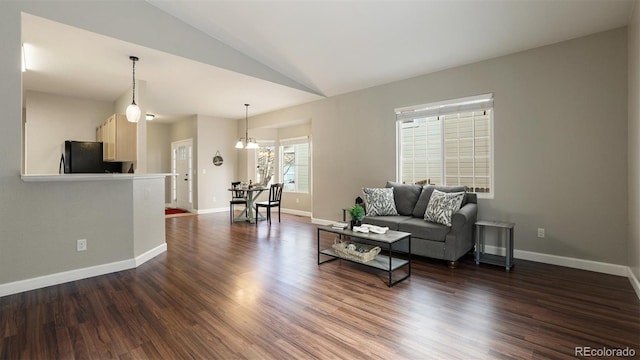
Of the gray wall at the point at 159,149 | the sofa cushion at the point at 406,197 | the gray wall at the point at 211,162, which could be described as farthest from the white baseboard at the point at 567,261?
the gray wall at the point at 159,149

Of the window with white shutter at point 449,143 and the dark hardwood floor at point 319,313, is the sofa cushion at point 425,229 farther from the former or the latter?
the window with white shutter at point 449,143

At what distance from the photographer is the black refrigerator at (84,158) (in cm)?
527

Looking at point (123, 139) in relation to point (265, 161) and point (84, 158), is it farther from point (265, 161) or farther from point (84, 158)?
point (265, 161)

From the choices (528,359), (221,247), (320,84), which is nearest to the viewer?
(528,359)

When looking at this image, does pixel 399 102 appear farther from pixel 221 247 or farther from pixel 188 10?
pixel 221 247

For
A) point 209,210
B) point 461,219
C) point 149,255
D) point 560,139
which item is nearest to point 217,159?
point 209,210

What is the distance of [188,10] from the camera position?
3.60 m

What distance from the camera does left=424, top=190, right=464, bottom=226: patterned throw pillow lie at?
3607mm

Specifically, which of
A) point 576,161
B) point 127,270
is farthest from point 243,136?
point 576,161

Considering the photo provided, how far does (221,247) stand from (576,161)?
186 inches

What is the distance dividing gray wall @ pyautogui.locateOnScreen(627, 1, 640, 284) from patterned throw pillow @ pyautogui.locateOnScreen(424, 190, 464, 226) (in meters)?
1.54

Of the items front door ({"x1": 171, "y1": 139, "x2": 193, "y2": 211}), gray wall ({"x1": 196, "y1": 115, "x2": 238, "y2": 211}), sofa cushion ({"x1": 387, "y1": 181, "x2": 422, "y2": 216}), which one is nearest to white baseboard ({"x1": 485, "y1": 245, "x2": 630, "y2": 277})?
sofa cushion ({"x1": 387, "y1": 181, "x2": 422, "y2": 216})

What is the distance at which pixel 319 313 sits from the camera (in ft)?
7.71

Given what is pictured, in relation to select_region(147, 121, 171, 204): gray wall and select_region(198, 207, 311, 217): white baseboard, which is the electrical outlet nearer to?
select_region(198, 207, 311, 217): white baseboard
